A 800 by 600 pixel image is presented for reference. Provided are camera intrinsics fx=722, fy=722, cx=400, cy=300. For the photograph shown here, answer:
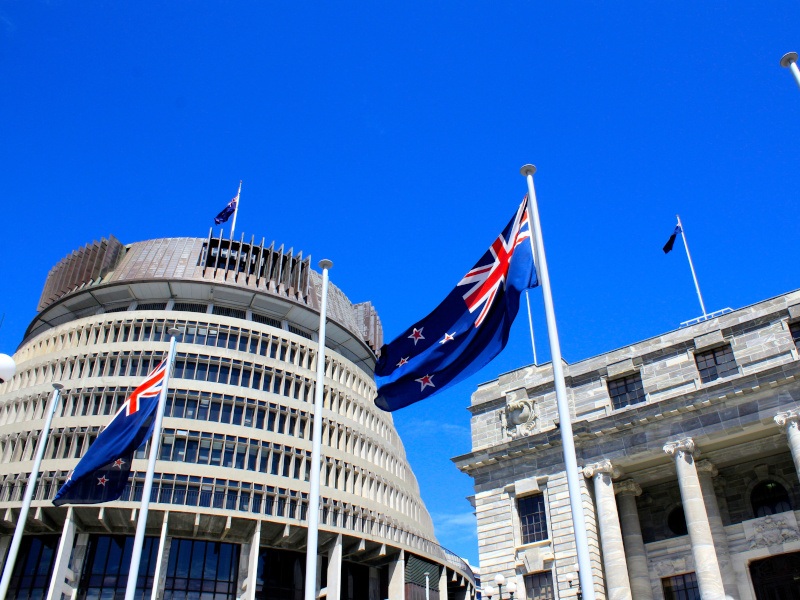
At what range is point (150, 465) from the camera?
103ft

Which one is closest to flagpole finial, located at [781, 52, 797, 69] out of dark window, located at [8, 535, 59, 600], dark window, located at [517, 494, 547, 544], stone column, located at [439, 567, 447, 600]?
dark window, located at [517, 494, 547, 544]

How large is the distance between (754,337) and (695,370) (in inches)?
131

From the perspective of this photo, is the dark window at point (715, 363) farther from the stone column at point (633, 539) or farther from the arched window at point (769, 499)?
the stone column at point (633, 539)

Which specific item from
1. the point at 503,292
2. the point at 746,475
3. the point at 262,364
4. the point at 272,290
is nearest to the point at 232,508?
the point at 262,364

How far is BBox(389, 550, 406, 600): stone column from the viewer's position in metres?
71.6

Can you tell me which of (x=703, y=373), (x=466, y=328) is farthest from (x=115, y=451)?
(x=703, y=373)

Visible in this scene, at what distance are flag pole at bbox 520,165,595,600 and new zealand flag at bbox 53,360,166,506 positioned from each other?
1963cm

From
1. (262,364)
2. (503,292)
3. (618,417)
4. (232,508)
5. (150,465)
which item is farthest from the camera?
(262,364)

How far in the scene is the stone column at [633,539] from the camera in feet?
120

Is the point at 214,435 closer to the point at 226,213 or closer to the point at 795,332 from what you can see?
the point at 226,213

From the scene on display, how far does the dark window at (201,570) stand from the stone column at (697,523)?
43.7m

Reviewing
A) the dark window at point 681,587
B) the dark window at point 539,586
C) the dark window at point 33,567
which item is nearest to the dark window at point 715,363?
the dark window at point 681,587

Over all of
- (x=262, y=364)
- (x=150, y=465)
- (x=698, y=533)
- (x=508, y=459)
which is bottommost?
(x=698, y=533)

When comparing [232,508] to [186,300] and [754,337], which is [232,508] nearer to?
[186,300]
